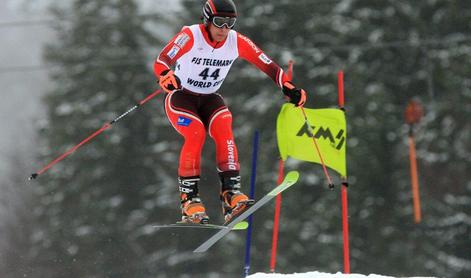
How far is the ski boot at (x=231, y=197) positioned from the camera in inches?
297

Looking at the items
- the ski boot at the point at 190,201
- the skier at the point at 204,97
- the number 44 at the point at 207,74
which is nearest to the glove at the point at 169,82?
the skier at the point at 204,97

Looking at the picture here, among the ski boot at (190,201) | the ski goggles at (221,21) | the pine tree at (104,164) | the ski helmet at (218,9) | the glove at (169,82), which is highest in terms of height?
the pine tree at (104,164)

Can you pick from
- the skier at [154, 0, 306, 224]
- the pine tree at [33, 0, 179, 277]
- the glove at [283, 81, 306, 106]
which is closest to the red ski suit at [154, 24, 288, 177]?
the skier at [154, 0, 306, 224]

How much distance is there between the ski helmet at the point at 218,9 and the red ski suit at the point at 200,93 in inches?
6.1

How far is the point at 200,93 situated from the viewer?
777 centimetres

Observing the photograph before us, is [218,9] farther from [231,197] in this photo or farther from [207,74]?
[231,197]

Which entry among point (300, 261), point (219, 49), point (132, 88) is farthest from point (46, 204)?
point (219, 49)

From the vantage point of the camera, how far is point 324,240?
72.4ft

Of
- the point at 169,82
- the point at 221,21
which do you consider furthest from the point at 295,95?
the point at 169,82

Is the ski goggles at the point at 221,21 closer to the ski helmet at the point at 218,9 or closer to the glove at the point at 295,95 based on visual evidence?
the ski helmet at the point at 218,9

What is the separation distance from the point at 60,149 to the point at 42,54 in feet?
12.1

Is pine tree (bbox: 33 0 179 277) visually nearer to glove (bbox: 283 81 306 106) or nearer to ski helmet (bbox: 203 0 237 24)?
glove (bbox: 283 81 306 106)

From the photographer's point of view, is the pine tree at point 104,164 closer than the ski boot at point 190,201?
No

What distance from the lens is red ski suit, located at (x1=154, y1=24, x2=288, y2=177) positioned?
7.54 m
